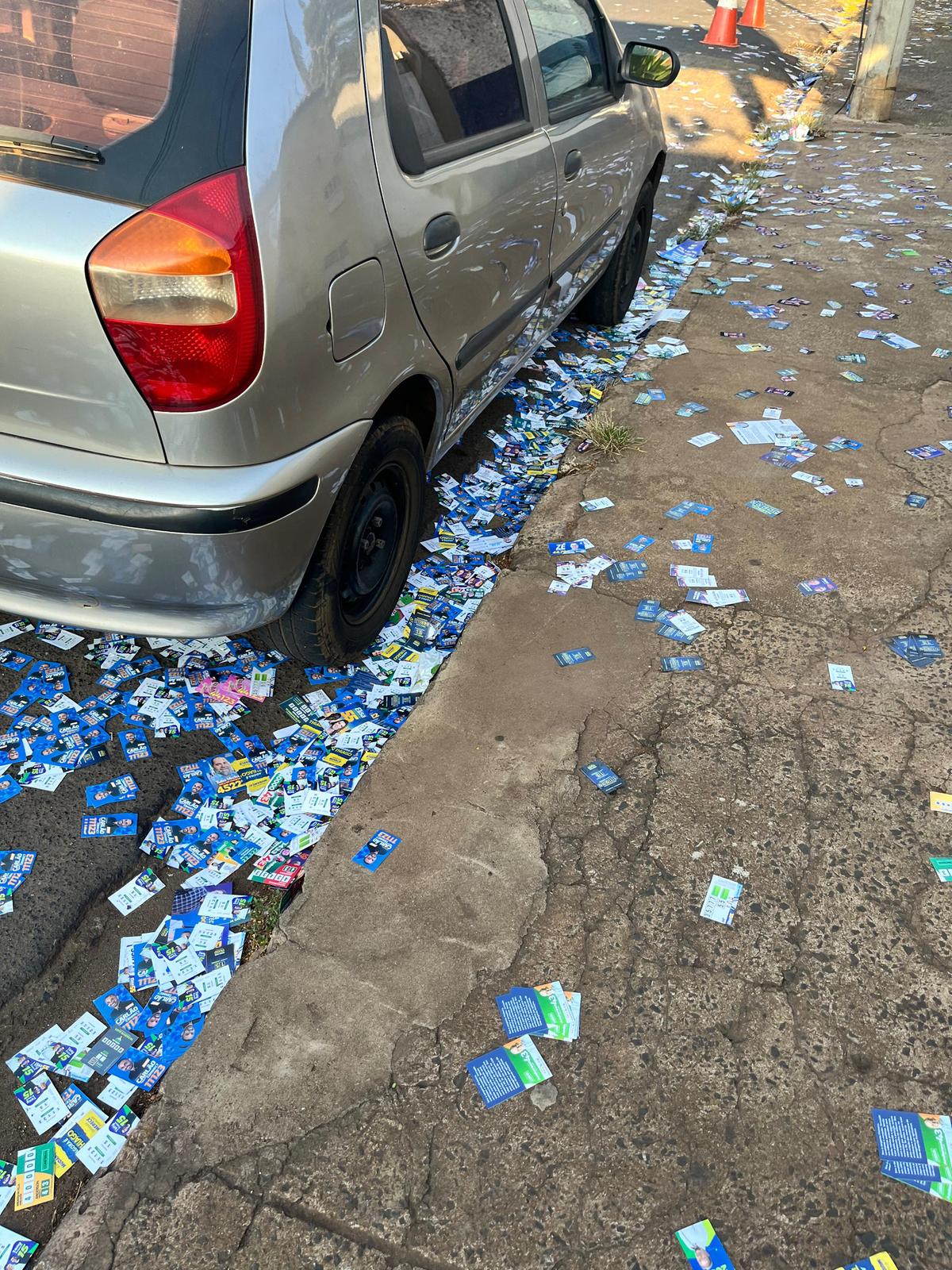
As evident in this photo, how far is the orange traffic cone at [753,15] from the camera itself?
13.6m

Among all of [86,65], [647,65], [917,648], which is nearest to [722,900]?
[917,648]

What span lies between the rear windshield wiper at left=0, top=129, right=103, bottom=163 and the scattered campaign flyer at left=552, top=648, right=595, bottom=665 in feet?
6.07

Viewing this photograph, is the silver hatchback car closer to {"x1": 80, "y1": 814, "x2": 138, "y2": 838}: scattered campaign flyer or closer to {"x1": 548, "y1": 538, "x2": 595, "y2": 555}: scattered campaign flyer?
{"x1": 80, "y1": 814, "x2": 138, "y2": 838}: scattered campaign flyer

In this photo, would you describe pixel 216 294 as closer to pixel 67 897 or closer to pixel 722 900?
pixel 67 897

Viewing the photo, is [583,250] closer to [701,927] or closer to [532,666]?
[532,666]

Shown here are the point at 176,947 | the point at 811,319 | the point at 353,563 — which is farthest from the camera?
the point at 811,319

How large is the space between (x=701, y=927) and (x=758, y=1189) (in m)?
0.57

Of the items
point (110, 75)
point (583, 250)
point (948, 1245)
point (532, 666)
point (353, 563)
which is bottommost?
point (948, 1245)

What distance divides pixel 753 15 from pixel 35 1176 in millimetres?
16278

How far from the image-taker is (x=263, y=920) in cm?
229

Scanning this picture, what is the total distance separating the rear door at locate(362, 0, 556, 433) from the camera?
2.45 metres

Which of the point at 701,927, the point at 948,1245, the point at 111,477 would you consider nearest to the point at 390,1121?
the point at 701,927

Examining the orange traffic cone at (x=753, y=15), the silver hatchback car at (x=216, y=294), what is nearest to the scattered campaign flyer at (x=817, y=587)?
the silver hatchback car at (x=216, y=294)

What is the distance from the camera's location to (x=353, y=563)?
2.75 metres
